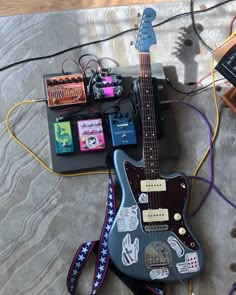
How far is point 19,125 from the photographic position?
5.27 ft

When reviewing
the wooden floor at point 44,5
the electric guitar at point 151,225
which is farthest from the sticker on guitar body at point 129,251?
the wooden floor at point 44,5

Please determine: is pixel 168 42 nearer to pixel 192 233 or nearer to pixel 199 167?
pixel 199 167

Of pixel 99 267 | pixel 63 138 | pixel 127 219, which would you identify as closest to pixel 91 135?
pixel 63 138

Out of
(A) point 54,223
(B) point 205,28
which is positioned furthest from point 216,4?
(A) point 54,223

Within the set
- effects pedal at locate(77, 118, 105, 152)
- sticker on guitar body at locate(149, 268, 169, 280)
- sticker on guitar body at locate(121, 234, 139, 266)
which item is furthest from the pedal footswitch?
sticker on guitar body at locate(149, 268, 169, 280)

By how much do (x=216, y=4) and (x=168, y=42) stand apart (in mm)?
282

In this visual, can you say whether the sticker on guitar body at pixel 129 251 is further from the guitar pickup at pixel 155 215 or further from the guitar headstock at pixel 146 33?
the guitar headstock at pixel 146 33

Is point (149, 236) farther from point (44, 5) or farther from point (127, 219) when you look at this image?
point (44, 5)

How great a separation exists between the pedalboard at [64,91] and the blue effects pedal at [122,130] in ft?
0.46

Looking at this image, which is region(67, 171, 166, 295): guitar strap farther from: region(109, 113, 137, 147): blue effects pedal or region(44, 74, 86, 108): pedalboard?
region(44, 74, 86, 108): pedalboard

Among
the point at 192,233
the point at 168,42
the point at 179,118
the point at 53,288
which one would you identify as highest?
the point at 168,42

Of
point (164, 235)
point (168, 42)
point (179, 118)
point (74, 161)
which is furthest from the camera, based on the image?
point (168, 42)

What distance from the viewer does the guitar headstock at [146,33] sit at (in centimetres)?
155

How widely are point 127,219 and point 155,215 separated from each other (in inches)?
3.7
